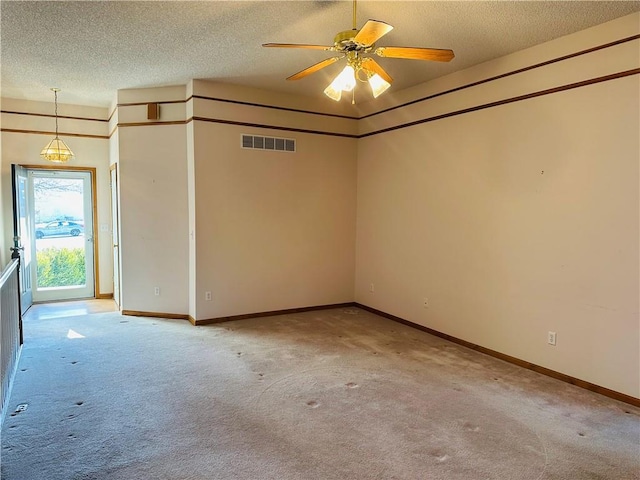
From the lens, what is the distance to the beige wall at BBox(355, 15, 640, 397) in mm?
3367

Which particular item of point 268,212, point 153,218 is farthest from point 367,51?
point 153,218

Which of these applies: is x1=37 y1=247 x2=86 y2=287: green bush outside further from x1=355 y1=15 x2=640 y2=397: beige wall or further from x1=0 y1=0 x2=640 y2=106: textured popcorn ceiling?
x1=355 y1=15 x2=640 y2=397: beige wall

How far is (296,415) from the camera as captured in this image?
10.1ft

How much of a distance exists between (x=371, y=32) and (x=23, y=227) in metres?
5.81

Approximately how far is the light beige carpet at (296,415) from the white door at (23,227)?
5.27ft

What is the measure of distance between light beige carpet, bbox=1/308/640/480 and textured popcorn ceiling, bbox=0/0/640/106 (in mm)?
3065

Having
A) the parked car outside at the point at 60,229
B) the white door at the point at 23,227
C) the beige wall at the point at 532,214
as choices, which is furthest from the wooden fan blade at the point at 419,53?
the parked car outside at the point at 60,229

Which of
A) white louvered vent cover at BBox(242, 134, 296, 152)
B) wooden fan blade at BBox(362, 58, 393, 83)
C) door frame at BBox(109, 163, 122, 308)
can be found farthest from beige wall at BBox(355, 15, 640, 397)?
door frame at BBox(109, 163, 122, 308)

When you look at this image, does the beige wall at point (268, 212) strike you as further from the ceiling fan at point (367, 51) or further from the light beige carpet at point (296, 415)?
the ceiling fan at point (367, 51)

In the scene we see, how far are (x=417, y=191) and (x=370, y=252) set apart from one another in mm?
1324

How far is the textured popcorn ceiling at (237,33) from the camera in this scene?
3.17 meters

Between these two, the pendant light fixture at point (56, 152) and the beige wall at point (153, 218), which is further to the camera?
the pendant light fixture at point (56, 152)

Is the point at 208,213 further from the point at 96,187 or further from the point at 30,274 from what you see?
the point at 30,274

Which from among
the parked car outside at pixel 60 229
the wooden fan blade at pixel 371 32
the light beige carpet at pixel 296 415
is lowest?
the light beige carpet at pixel 296 415
